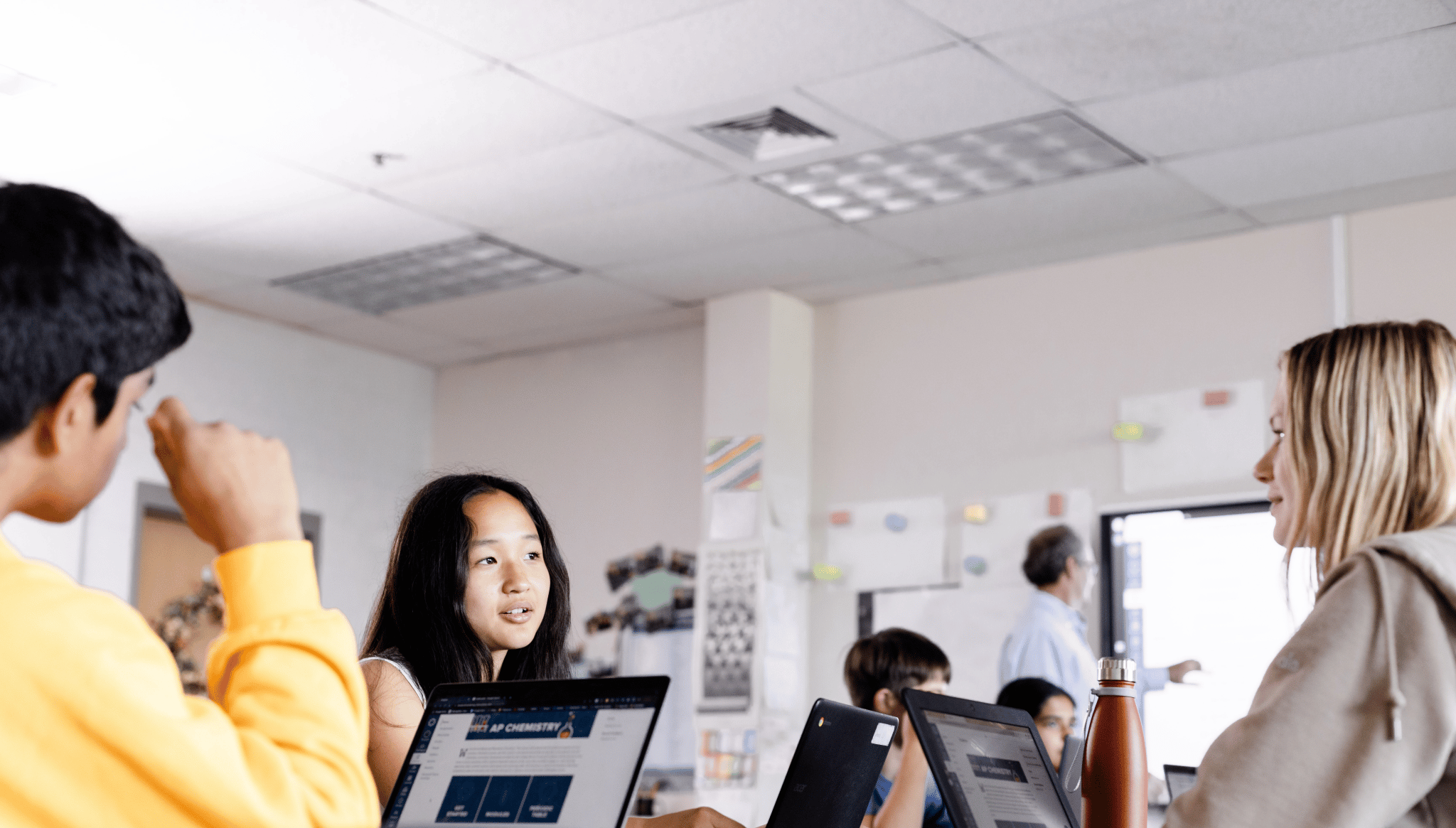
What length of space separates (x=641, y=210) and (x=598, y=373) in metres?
1.74

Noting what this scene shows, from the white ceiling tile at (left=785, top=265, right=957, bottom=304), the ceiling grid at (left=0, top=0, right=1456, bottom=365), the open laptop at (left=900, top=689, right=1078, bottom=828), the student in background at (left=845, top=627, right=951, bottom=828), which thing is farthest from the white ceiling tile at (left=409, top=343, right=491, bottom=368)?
the open laptop at (left=900, top=689, right=1078, bottom=828)

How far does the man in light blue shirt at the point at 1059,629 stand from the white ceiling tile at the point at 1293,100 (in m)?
1.32

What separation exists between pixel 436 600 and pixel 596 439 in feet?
14.5

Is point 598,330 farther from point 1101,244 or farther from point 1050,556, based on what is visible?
point 1050,556

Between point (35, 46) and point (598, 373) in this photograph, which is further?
point (598, 373)

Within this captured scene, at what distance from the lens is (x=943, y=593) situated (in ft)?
17.3

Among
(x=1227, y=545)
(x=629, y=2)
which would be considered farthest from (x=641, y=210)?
(x=1227, y=545)

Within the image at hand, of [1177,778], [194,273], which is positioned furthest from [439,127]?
[1177,778]

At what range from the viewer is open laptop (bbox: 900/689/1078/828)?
59.3 inches

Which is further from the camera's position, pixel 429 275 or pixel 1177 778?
pixel 429 275

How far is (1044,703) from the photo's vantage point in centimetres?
354

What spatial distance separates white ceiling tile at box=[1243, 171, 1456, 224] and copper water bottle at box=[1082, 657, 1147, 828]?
135 inches

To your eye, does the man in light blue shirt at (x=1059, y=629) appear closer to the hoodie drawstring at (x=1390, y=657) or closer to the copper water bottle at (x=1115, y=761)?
the copper water bottle at (x=1115, y=761)

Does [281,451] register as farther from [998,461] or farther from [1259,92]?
[998,461]
